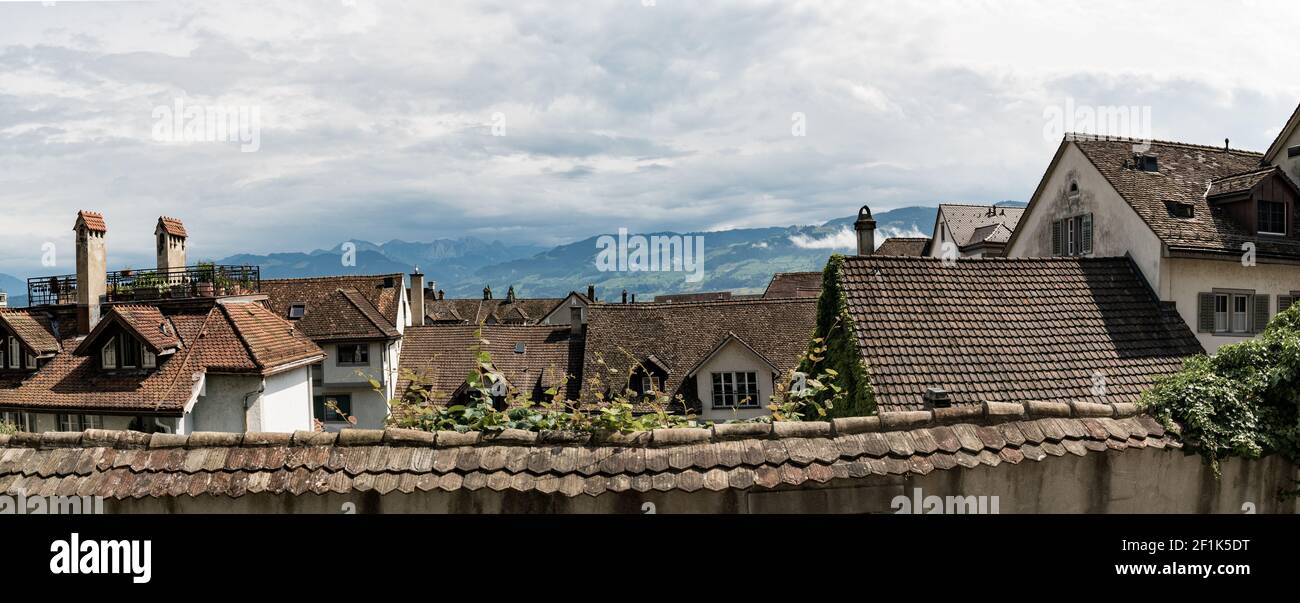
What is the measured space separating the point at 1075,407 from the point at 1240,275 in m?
17.0

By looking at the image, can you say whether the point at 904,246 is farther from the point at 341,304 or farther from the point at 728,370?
the point at 341,304

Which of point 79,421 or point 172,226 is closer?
point 79,421

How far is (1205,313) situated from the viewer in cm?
1948

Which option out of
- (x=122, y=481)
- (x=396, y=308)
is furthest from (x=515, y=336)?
(x=122, y=481)

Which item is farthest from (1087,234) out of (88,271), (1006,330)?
(88,271)

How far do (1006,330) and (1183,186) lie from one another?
1094cm

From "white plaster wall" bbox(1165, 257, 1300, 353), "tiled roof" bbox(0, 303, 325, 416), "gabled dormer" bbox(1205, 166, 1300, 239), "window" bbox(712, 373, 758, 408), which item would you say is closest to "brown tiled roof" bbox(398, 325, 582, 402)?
"window" bbox(712, 373, 758, 408)

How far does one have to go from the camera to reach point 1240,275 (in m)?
20.0

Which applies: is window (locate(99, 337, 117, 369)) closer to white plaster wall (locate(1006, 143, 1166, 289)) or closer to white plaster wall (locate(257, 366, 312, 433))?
white plaster wall (locate(257, 366, 312, 433))

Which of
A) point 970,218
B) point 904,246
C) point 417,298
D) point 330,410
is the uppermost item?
point 970,218

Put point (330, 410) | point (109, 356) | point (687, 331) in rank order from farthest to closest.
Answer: point (330, 410), point (687, 331), point (109, 356)

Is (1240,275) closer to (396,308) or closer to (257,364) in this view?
(257,364)

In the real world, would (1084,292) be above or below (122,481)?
above
